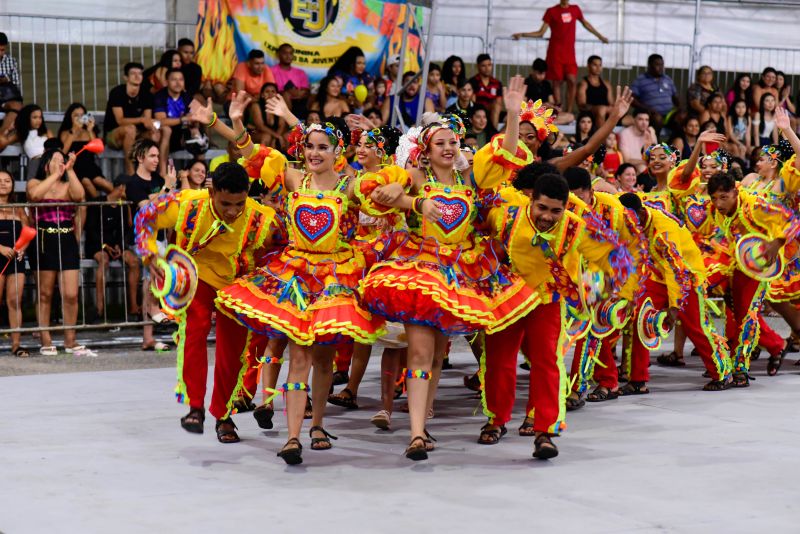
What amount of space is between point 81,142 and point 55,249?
1.59 metres

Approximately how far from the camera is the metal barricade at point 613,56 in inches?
580

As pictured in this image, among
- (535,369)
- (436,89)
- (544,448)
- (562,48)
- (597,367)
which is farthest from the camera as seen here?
(562,48)

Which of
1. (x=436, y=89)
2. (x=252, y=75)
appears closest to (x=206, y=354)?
(x=252, y=75)

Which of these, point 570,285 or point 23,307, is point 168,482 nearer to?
point 570,285

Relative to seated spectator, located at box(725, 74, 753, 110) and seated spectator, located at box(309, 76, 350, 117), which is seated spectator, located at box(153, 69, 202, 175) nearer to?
seated spectator, located at box(309, 76, 350, 117)

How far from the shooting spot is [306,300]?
19.8 feet

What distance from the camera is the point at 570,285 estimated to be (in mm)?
6227

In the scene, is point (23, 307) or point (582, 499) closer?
point (582, 499)

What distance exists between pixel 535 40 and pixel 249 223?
9.17 meters

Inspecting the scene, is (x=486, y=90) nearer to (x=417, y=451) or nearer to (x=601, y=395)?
(x=601, y=395)

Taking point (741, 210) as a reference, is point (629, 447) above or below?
below

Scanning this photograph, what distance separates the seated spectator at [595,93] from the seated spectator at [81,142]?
570cm

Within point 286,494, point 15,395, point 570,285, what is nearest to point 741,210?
point 570,285

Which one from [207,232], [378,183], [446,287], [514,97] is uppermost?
[514,97]
